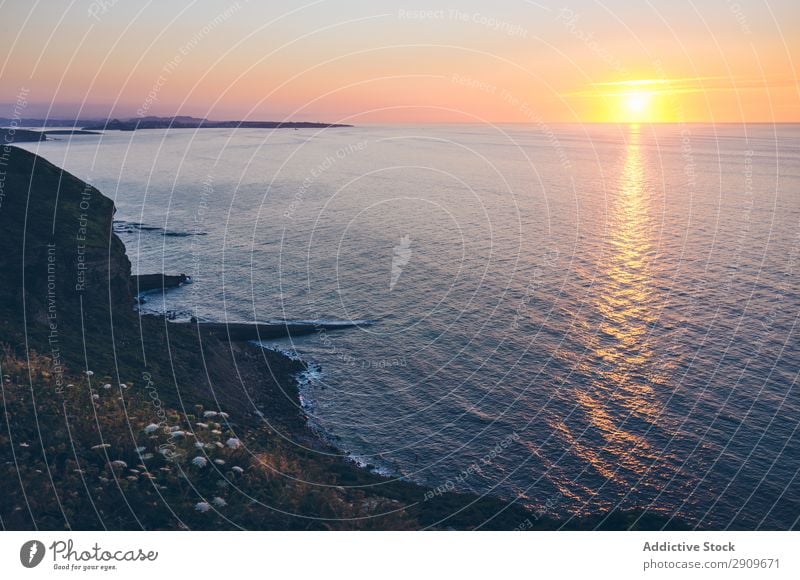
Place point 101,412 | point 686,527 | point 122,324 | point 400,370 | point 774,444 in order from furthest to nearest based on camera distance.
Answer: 1. point 400,370
2. point 122,324
3. point 774,444
4. point 686,527
5. point 101,412

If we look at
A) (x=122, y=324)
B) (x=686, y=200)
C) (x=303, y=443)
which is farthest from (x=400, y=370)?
(x=686, y=200)

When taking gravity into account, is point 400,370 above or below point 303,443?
above

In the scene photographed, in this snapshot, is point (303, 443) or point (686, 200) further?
point (686, 200)

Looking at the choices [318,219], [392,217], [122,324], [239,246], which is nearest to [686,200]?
[392,217]

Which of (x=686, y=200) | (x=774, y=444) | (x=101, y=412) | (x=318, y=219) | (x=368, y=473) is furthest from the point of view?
(x=686, y=200)
